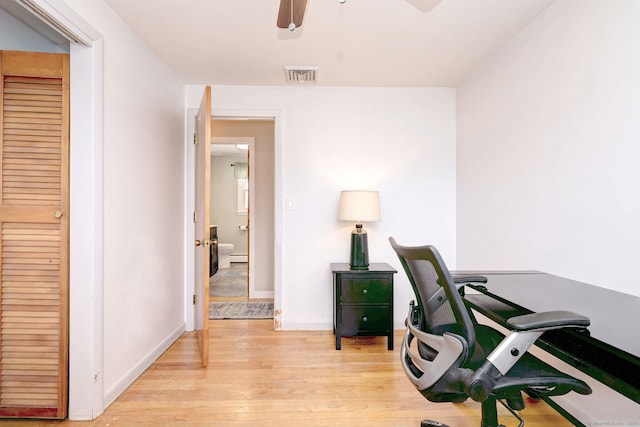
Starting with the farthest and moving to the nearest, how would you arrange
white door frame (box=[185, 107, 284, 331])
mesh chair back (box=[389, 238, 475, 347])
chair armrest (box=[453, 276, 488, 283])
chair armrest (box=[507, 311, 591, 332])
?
white door frame (box=[185, 107, 284, 331]), chair armrest (box=[453, 276, 488, 283]), mesh chair back (box=[389, 238, 475, 347]), chair armrest (box=[507, 311, 591, 332])

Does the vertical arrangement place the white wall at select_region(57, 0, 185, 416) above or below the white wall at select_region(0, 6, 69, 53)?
below

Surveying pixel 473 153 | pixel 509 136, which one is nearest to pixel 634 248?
pixel 509 136

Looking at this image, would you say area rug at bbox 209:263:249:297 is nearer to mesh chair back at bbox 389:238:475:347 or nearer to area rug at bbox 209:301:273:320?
area rug at bbox 209:301:273:320

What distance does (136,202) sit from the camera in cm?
229

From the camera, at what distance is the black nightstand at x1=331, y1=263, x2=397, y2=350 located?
109 inches

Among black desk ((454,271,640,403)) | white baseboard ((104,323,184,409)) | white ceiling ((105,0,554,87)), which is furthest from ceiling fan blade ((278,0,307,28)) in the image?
white baseboard ((104,323,184,409))

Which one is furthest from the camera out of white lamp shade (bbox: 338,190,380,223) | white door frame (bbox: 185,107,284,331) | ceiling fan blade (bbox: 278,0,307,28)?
white door frame (bbox: 185,107,284,331)

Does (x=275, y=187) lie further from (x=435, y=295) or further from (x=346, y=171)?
(x=435, y=295)

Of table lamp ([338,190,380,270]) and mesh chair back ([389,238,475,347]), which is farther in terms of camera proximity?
table lamp ([338,190,380,270])

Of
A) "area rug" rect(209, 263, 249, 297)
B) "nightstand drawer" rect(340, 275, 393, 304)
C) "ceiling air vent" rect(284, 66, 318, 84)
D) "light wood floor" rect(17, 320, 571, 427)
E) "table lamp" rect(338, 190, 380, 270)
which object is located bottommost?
"light wood floor" rect(17, 320, 571, 427)

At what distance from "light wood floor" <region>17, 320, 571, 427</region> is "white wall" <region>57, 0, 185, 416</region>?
0.22 meters

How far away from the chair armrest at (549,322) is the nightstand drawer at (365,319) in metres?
1.75

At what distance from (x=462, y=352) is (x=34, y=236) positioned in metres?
2.21

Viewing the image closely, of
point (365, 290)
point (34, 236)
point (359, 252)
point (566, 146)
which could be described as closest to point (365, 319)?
point (365, 290)
